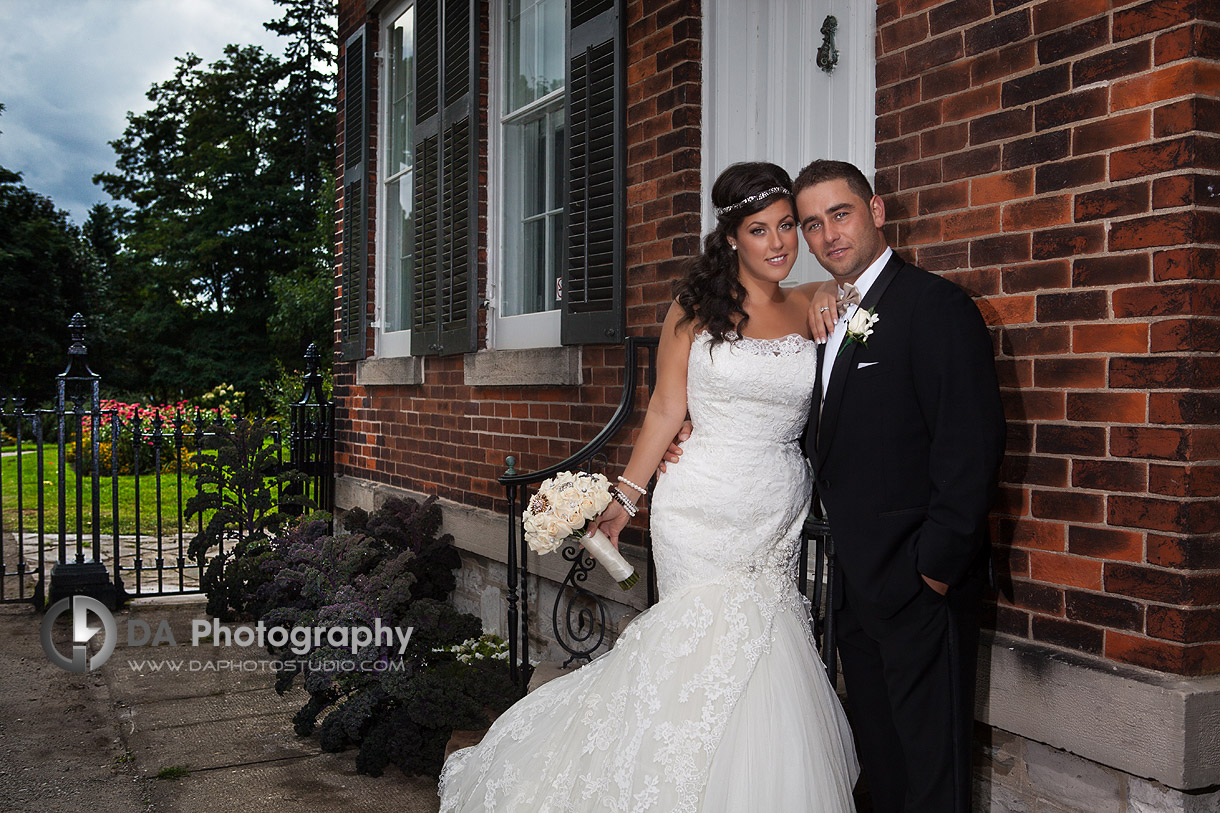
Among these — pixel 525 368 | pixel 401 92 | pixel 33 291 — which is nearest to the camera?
pixel 525 368

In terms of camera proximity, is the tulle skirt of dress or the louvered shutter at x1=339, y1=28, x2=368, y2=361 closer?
the tulle skirt of dress

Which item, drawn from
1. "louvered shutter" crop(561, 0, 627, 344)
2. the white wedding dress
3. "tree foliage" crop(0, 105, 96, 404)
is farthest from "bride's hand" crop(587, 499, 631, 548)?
"tree foliage" crop(0, 105, 96, 404)

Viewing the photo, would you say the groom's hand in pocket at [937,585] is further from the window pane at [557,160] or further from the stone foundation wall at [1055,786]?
the window pane at [557,160]

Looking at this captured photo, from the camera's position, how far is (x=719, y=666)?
2.69 metres

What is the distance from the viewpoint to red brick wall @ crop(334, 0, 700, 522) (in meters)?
4.13

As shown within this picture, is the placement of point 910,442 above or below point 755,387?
below

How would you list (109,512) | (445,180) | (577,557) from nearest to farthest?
(577,557), (445,180), (109,512)

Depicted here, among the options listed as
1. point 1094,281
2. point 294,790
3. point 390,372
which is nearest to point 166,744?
point 294,790

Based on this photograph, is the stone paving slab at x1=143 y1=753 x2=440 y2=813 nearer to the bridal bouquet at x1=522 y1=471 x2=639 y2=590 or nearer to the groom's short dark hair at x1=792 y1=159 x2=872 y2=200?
the bridal bouquet at x1=522 y1=471 x2=639 y2=590

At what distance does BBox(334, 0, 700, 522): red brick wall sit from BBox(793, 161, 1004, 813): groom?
167 centimetres

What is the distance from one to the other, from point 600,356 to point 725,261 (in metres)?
1.75

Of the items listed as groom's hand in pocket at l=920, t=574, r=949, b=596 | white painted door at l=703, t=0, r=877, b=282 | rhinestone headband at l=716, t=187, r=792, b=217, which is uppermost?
white painted door at l=703, t=0, r=877, b=282

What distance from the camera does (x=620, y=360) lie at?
454cm

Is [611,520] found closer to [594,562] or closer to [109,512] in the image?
[594,562]
